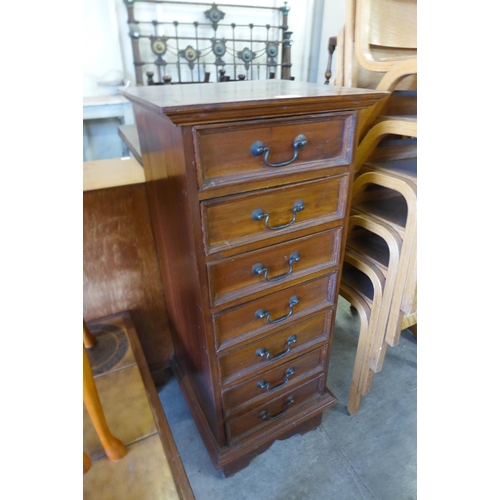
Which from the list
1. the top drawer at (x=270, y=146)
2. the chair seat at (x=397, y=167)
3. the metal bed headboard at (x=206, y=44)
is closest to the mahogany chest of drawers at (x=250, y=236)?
the top drawer at (x=270, y=146)

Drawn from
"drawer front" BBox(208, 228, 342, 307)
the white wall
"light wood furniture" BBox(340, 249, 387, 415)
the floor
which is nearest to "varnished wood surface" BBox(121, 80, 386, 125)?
"drawer front" BBox(208, 228, 342, 307)

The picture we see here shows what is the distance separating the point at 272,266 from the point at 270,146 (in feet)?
0.84

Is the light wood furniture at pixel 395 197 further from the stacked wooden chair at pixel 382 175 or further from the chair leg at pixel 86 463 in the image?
the chair leg at pixel 86 463

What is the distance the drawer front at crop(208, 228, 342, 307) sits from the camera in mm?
702

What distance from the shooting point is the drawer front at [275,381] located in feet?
2.89

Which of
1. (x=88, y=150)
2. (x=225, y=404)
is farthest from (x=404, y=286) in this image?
(x=88, y=150)

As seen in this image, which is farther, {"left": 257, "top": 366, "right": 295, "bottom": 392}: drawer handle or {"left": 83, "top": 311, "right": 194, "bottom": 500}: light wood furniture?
{"left": 257, "top": 366, "right": 295, "bottom": 392}: drawer handle

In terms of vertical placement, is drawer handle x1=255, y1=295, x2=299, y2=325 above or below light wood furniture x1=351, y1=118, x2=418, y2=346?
below

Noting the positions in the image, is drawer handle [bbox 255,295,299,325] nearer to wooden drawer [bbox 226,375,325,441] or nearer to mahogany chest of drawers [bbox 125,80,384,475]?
mahogany chest of drawers [bbox 125,80,384,475]

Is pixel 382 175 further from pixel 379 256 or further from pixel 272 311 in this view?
pixel 272 311

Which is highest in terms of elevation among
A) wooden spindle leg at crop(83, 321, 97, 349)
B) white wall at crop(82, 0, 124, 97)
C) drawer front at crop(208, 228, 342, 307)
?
white wall at crop(82, 0, 124, 97)

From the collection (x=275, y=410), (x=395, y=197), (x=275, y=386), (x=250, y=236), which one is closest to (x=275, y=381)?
(x=275, y=386)

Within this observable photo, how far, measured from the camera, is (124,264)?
1.09 metres
